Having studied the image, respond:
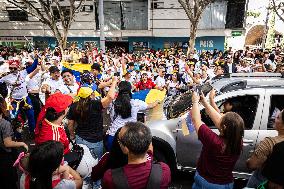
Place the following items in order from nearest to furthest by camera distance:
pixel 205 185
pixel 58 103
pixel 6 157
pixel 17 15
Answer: pixel 205 185
pixel 6 157
pixel 58 103
pixel 17 15

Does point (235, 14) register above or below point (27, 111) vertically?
above

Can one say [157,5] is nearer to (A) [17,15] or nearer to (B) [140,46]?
(B) [140,46]

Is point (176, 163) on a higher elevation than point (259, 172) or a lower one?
A: lower

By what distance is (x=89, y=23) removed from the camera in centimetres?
2544

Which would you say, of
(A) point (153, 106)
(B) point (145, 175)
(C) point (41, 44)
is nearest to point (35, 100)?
(A) point (153, 106)

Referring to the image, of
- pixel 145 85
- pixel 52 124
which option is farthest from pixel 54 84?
pixel 52 124

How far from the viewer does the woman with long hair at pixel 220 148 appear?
287cm

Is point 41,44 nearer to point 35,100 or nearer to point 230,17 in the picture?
point 230,17

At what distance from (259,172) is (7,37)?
2774cm

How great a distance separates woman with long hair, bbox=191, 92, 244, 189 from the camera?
287 cm

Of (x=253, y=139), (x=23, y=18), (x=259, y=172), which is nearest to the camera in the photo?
(x=259, y=172)

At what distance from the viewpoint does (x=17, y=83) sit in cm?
688

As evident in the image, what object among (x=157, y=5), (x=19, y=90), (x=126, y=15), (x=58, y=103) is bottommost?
(x=19, y=90)

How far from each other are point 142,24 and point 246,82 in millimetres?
21042
